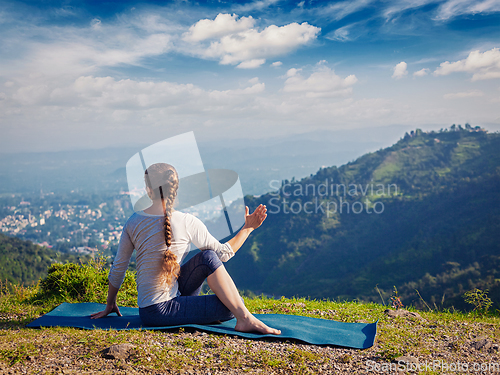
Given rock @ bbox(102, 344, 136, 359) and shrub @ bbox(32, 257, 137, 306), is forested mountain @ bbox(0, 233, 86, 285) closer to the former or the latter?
shrub @ bbox(32, 257, 137, 306)

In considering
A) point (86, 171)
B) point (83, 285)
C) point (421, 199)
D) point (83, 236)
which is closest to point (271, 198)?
point (421, 199)

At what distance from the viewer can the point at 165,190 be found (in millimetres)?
2961

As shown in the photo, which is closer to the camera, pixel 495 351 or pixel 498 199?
pixel 495 351

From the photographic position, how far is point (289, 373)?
253cm

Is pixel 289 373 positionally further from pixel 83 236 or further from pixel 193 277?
Answer: pixel 83 236

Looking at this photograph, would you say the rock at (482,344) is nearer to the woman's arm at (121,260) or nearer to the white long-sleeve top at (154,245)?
the white long-sleeve top at (154,245)

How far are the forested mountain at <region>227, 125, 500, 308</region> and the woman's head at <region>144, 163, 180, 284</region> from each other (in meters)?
44.4

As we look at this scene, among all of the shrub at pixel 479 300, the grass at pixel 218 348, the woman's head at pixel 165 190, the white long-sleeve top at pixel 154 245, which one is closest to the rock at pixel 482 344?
the grass at pixel 218 348

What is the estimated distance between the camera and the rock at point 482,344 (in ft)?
10.2

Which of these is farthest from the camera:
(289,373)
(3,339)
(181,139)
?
(181,139)

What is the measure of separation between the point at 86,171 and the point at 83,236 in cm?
8306

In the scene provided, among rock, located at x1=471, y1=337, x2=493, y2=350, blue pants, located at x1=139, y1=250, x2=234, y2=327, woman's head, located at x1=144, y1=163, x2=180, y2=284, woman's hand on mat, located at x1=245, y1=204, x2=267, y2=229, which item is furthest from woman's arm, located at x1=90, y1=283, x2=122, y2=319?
rock, located at x1=471, y1=337, x2=493, y2=350

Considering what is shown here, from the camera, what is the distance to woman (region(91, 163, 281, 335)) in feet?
9.75

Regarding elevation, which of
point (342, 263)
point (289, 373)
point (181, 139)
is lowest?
point (342, 263)
